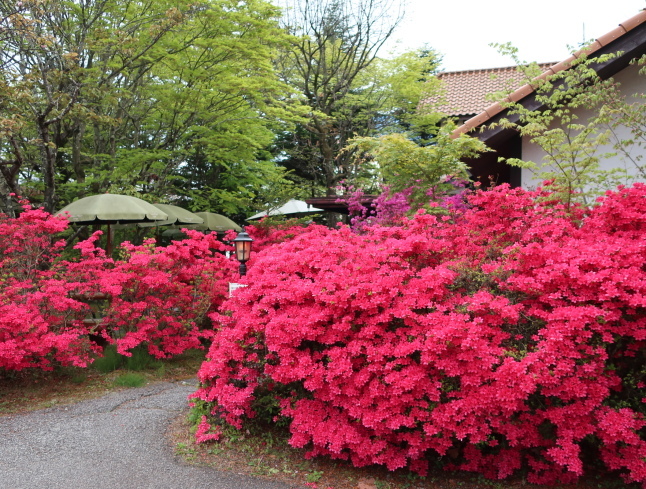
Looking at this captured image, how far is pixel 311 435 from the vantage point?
12.7ft

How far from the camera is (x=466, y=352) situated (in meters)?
3.25

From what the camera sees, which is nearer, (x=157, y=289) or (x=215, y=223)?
(x=157, y=289)

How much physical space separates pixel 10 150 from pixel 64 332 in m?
8.74

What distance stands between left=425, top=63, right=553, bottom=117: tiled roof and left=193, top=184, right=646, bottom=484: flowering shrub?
11.8 metres

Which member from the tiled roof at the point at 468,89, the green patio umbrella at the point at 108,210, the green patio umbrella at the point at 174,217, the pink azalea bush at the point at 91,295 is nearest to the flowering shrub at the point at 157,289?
the pink azalea bush at the point at 91,295

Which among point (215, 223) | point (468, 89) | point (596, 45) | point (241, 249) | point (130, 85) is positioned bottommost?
point (241, 249)

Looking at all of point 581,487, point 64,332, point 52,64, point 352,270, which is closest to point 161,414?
point 64,332

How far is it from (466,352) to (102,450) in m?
3.07

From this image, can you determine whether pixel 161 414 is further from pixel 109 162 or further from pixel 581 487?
pixel 109 162

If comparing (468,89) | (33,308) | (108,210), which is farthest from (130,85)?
(468,89)

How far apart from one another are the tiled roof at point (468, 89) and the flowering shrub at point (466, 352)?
38.6 ft

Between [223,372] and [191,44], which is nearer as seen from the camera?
[223,372]

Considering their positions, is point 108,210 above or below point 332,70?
below

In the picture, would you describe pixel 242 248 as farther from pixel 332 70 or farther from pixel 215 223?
pixel 332 70
